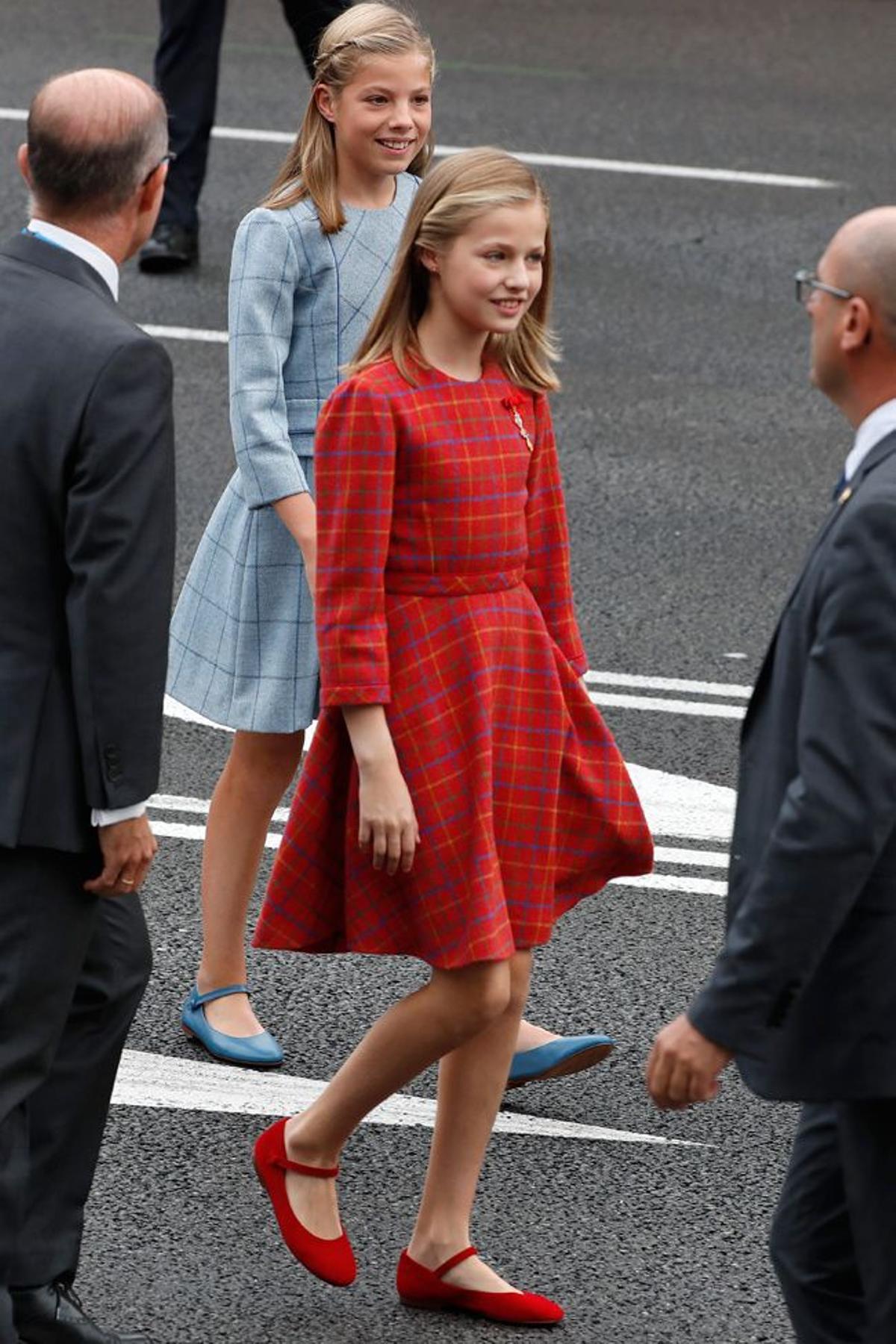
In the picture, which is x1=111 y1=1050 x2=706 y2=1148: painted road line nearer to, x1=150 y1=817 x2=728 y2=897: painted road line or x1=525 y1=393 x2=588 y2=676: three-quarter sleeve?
x1=150 y1=817 x2=728 y2=897: painted road line

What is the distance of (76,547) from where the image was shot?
348 cm

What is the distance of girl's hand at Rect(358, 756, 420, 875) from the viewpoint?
3918 mm

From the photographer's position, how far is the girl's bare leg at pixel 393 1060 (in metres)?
4.02

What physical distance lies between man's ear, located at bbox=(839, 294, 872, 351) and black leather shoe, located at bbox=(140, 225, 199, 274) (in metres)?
7.07

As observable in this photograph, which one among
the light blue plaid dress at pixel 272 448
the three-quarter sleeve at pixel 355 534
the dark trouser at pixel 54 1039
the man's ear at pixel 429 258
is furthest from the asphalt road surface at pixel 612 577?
the man's ear at pixel 429 258

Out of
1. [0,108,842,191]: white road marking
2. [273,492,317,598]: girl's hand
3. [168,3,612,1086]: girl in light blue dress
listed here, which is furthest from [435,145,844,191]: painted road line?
[273,492,317,598]: girl's hand

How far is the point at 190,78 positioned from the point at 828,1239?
760cm

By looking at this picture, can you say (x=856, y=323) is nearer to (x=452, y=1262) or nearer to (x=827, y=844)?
(x=827, y=844)

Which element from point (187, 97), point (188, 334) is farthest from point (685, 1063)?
→ point (187, 97)

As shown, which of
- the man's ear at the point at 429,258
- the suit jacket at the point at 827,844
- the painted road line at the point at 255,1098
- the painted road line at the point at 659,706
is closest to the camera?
the suit jacket at the point at 827,844

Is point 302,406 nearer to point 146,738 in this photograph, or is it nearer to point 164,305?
point 146,738

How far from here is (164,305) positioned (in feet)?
32.0

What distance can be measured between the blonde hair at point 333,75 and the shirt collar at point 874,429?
5.79 feet

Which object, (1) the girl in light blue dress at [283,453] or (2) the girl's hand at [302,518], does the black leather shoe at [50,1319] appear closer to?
(1) the girl in light blue dress at [283,453]
